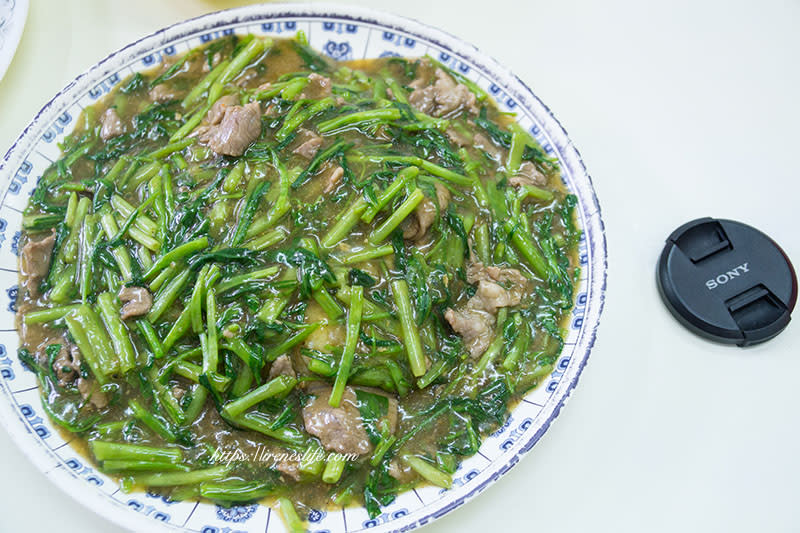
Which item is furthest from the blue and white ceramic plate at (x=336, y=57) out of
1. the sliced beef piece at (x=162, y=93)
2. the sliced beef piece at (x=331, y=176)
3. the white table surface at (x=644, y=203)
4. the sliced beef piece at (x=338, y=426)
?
the sliced beef piece at (x=331, y=176)

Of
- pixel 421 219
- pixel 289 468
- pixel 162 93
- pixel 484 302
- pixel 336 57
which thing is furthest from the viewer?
pixel 336 57

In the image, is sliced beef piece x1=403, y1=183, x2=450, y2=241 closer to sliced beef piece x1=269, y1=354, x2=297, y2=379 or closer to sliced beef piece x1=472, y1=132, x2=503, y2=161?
sliced beef piece x1=472, y1=132, x2=503, y2=161

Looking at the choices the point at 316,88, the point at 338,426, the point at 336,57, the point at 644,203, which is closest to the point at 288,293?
the point at 338,426

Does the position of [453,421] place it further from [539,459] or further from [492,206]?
[492,206]

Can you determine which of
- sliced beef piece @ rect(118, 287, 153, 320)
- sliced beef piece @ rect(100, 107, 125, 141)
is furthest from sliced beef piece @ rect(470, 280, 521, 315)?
sliced beef piece @ rect(100, 107, 125, 141)

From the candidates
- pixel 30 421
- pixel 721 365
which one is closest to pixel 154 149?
pixel 30 421

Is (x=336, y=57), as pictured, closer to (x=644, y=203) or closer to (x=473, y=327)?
(x=473, y=327)

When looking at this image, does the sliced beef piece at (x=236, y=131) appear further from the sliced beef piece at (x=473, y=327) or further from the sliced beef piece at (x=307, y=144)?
the sliced beef piece at (x=473, y=327)
